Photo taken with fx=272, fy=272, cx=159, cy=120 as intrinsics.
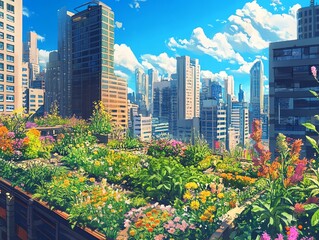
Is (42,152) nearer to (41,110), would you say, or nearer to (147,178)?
(147,178)

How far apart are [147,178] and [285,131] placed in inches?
1204

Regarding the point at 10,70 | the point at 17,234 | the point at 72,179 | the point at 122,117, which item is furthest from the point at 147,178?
the point at 122,117

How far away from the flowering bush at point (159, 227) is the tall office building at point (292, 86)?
31008mm

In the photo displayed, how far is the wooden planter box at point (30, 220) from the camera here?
239 inches

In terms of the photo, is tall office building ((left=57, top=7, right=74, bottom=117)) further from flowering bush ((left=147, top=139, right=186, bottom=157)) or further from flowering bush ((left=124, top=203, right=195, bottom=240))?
flowering bush ((left=124, top=203, right=195, bottom=240))

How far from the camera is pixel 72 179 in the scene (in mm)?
7801

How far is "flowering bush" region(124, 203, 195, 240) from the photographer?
15.5 ft

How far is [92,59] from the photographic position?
101 meters

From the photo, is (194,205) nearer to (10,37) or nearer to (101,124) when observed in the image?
(101,124)

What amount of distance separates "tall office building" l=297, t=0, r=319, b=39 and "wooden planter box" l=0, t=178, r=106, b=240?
81.4 metres

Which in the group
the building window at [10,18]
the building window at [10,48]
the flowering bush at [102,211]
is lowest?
the flowering bush at [102,211]

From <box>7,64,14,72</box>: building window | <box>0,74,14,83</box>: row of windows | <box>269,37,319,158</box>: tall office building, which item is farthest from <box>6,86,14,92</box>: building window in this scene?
<box>269,37,319,158</box>: tall office building

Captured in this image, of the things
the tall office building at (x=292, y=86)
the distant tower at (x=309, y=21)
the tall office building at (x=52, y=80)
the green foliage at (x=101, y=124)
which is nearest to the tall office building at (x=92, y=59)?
the tall office building at (x=52, y=80)

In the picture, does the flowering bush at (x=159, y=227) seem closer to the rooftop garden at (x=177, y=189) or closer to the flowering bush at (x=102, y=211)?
the rooftop garden at (x=177, y=189)
